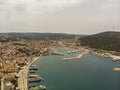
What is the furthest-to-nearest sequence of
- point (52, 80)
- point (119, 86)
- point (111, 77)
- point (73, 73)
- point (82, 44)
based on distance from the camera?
1. point (82, 44)
2. point (73, 73)
3. point (111, 77)
4. point (52, 80)
5. point (119, 86)

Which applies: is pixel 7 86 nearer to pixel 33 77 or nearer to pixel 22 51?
pixel 33 77

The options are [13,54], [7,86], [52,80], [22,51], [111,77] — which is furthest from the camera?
[22,51]

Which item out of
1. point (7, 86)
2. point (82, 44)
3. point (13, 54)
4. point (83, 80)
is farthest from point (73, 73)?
point (82, 44)

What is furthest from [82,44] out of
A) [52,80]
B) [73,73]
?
[52,80]

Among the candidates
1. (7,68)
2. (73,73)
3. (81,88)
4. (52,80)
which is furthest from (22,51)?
(81,88)

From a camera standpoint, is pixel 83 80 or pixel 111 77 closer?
pixel 83 80

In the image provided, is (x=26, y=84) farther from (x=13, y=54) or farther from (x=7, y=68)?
(x=13, y=54)

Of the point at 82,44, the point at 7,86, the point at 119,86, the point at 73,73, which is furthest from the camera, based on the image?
the point at 82,44

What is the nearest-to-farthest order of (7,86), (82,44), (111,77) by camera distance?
(7,86)
(111,77)
(82,44)

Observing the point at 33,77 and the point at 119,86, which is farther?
the point at 33,77
